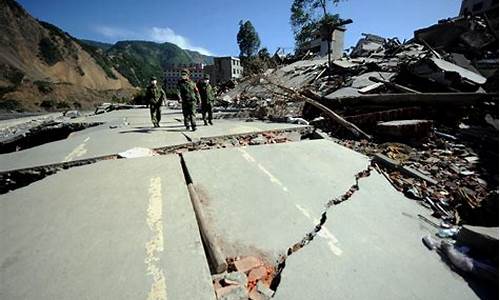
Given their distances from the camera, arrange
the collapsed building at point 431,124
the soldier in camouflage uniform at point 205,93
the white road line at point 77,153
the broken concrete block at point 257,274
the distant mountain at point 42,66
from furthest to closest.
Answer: the distant mountain at point 42,66 < the soldier in camouflage uniform at point 205,93 < the white road line at point 77,153 < the collapsed building at point 431,124 < the broken concrete block at point 257,274

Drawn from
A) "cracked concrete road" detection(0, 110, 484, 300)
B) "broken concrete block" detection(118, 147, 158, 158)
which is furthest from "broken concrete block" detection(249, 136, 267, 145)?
"broken concrete block" detection(118, 147, 158, 158)

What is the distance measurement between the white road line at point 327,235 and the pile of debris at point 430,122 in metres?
1.66

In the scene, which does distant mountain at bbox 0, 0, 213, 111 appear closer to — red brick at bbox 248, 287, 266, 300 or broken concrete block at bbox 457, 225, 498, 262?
red brick at bbox 248, 287, 266, 300

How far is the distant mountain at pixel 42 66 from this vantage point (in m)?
39.1

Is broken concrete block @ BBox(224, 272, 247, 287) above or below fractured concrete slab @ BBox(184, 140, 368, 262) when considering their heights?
below

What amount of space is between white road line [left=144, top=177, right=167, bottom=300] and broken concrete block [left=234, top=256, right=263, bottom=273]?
2.19 ft

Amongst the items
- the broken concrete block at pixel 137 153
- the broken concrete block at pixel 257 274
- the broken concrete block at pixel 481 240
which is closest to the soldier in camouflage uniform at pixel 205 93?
the broken concrete block at pixel 137 153

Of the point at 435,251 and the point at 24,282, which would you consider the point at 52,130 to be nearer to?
the point at 24,282

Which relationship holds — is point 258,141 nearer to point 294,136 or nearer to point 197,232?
point 294,136

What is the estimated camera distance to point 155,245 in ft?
7.75

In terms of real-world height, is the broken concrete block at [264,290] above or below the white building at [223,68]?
below

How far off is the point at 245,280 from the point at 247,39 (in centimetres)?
5561

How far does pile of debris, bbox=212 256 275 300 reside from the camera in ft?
6.68

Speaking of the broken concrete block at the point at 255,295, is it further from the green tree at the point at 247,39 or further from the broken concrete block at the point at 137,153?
the green tree at the point at 247,39
